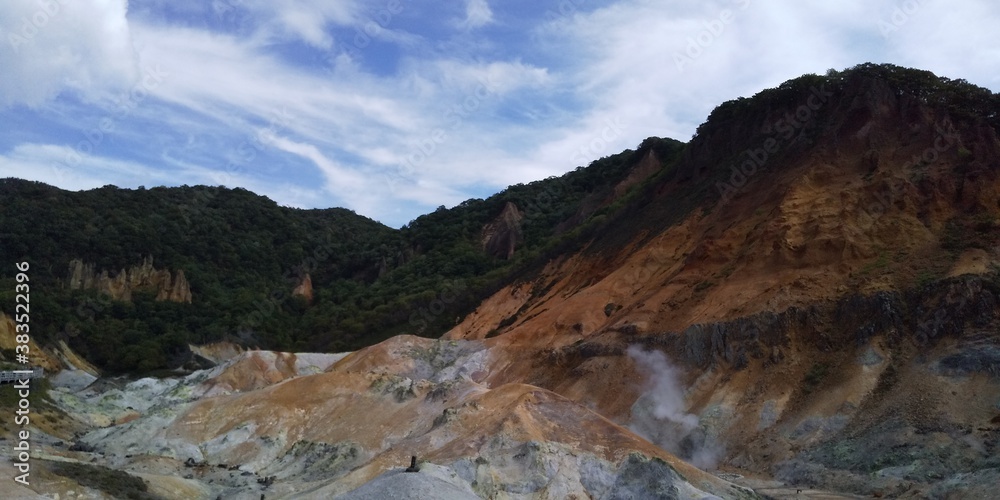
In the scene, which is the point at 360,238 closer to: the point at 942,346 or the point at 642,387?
the point at 642,387

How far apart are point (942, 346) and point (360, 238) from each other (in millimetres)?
88991

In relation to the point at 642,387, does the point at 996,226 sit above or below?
above

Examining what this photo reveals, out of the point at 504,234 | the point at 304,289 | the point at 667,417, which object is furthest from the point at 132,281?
the point at 667,417

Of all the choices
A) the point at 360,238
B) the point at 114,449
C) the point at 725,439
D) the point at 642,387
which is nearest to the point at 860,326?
the point at 725,439

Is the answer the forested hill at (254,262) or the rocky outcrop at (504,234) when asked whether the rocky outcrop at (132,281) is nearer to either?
the forested hill at (254,262)

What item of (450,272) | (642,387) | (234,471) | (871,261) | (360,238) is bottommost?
(234,471)

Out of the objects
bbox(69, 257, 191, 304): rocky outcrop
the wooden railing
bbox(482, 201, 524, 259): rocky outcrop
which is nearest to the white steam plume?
the wooden railing

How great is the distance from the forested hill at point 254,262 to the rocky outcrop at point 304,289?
57 centimetres

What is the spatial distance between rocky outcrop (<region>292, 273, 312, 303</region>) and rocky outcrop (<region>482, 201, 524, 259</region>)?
19425 millimetres

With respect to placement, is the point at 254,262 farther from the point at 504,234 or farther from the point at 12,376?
the point at 12,376

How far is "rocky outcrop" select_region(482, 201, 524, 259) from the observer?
72.7 meters

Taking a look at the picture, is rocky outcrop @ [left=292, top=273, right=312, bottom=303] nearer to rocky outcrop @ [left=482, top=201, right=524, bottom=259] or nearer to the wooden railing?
rocky outcrop @ [left=482, top=201, right=524, bottom=259]

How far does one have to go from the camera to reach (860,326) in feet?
80.2

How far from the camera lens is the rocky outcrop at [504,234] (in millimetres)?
72688
